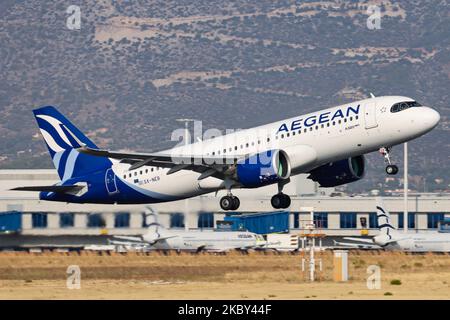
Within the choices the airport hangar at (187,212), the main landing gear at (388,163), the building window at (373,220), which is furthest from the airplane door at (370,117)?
the building window at (373,220)

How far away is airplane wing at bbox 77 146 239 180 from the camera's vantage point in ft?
234

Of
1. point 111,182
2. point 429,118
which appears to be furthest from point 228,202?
point 429,118

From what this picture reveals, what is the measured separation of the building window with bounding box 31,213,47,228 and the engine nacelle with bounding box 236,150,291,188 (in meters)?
17.9

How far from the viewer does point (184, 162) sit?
239ft

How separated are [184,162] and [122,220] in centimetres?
1316

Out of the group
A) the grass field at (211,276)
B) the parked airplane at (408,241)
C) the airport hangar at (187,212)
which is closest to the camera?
the grass field at (211,276)

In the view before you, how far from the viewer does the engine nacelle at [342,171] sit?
248 ft

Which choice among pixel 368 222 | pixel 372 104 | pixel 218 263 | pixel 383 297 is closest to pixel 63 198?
pixel 218 263

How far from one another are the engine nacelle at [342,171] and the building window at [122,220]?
13783 mm

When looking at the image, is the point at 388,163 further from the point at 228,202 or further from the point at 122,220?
the point at 122,220

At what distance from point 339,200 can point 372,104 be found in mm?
72348

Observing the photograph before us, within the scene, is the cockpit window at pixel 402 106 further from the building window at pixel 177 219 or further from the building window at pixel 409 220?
the building window at pixel 409 220

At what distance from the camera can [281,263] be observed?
285 feet
